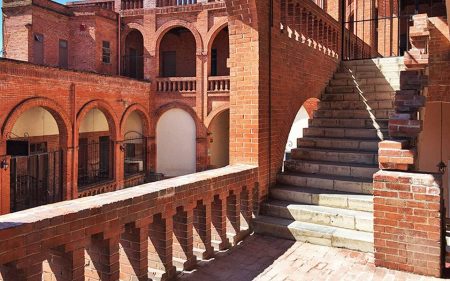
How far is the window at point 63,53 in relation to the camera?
2269 cm

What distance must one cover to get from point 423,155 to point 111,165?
49.2ft

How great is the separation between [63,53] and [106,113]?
541 cm

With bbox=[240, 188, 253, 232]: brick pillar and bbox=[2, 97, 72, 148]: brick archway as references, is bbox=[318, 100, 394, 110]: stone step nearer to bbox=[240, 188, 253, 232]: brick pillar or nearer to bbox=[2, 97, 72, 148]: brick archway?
bbox=[240, 188, 253, 232]: brick pillar

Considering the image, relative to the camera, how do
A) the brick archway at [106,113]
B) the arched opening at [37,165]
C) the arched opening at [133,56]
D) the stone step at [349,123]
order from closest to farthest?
1. the stone step at [349,123]
2. the arched opening at [37,165]
3. the brick archway at [106,113]
4. the arched opening at [133,56]

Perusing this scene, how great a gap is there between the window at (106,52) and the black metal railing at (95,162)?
4873mm

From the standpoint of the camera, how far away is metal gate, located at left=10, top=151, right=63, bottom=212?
17.6 meters

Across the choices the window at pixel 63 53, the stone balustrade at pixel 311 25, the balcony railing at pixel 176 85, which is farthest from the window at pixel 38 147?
the stone balustrade at pixel 311 25

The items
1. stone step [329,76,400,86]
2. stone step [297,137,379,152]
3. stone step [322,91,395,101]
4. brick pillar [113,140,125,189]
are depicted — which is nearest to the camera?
stone step [297,137,379,152]

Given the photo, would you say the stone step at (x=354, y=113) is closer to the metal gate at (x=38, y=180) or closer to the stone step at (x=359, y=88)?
the stone step at (x=359, y=88)

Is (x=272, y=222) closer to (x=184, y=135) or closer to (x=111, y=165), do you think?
(x=111, y=165)

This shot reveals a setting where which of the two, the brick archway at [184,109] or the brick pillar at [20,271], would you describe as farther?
the brick archway at [184,109]

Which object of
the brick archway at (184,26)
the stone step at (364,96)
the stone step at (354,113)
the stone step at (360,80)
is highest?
the brick archway at (184,26)

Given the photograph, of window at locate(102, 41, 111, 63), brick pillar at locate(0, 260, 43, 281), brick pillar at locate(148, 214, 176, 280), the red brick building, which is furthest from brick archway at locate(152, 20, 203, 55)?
brick pillar at locate(0, 260, 43, 281)

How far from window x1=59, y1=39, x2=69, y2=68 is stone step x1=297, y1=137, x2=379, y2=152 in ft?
63.7
